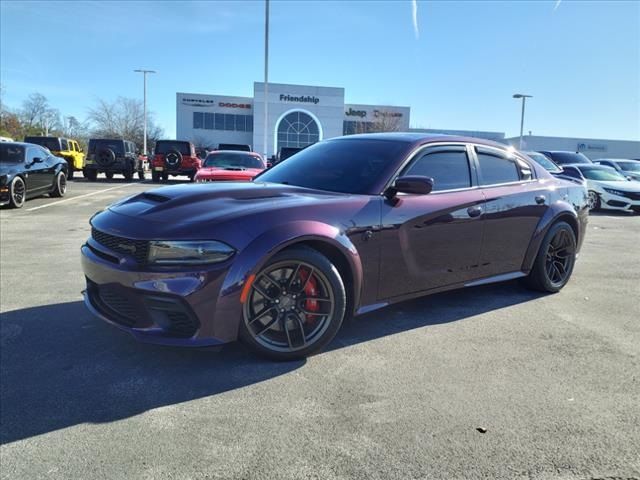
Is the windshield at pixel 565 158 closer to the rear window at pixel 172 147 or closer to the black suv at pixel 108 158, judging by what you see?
the rear window at pixel 172 147

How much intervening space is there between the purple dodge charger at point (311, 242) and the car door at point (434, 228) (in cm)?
1

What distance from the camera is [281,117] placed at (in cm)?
6331

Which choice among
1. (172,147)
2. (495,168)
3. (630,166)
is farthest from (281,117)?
(495,168)

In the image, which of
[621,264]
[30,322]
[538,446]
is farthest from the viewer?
[621,264]

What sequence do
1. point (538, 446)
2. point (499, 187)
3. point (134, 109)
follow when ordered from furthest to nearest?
1. point (134, 109)
2. point (499, 187)
3. point (538, 446)

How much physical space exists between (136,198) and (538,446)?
310 centimetres

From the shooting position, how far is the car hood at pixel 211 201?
3.13 m

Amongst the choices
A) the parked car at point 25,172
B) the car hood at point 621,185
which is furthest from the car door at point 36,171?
the car hood at point 621,185

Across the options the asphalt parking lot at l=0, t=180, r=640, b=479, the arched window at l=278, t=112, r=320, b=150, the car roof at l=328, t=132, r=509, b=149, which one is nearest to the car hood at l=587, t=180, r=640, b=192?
the asphalt parking lot at l=0, t=180, r=640, b=479

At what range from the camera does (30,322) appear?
4.01 metres

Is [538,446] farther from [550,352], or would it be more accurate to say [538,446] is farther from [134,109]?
[134,109]

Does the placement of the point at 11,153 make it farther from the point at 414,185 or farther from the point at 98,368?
the point at 414,185

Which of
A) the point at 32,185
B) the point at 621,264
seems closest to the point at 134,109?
the point at 32,185

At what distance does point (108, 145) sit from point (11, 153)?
37.7ft
